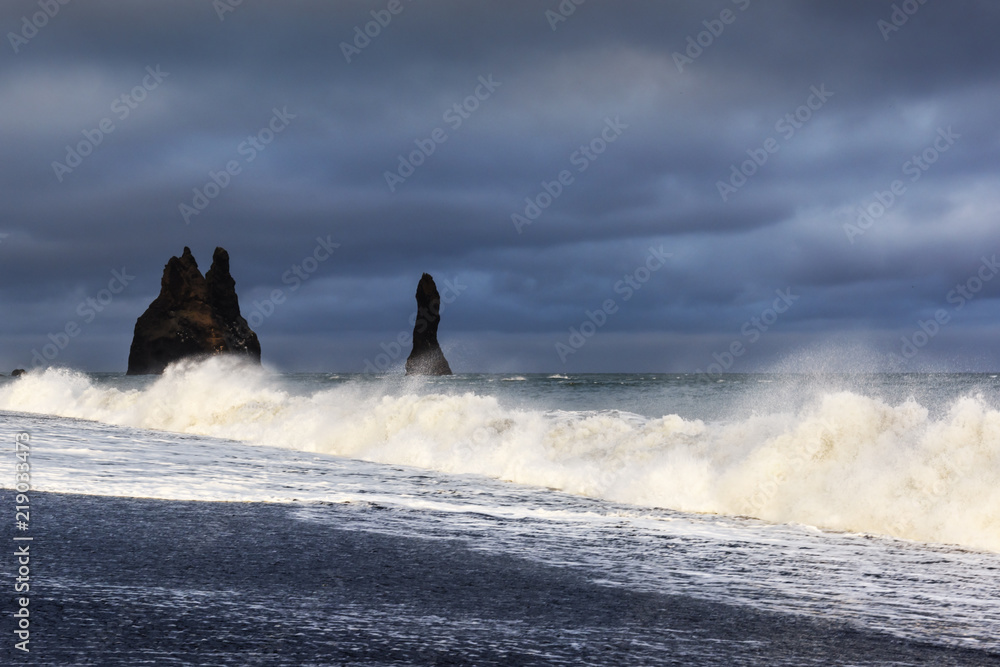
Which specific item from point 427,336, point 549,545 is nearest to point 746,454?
point 549,545

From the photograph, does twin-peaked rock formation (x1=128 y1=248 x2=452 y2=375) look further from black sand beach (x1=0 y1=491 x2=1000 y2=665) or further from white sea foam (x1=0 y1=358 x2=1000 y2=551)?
black sand beach (x1=0 y1=491 x2=1000 y2=665)

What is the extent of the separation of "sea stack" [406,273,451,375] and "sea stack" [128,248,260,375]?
98.4 feet

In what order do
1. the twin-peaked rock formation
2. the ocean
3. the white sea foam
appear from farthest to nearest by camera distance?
the twin-peaked rock formation, the white sea foam, the ocean

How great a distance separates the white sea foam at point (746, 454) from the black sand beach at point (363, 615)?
226 inches

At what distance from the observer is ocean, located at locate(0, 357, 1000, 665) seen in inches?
208

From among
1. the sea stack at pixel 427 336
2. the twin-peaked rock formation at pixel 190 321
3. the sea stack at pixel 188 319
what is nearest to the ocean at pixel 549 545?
the sea stack at pixel 427 336

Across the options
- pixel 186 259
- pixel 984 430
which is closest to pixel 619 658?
pixel 984 430

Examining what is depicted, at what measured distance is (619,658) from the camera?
4.93 meters

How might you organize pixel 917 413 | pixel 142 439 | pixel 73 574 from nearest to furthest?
pixel 73 574 → pixel 917 413 → pixel 142 439

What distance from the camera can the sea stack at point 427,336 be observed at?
350ft

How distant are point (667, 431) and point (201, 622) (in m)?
14.6

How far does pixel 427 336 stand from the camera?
112 meters

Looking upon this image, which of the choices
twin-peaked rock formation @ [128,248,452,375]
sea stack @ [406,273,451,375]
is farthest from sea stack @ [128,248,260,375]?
sea stack @ [406,273,451,375]

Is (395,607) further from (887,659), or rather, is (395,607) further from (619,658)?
(887,659)
